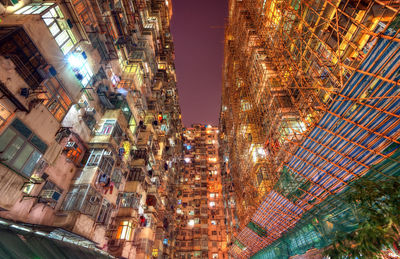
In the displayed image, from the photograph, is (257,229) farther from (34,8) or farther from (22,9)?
(22,9)

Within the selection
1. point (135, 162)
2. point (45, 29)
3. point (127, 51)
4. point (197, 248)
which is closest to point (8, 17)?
point (45, 29)

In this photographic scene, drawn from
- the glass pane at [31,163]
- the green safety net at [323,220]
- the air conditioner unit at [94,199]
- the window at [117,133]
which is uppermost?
the window at [117,133]

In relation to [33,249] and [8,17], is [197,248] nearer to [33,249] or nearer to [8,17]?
[33,249]

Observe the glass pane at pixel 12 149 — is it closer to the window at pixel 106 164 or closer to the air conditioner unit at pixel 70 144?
the air conditioner unit at pixel 70 144

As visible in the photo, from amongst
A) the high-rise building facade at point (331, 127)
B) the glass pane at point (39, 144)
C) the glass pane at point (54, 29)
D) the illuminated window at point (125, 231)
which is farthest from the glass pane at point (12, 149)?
the high-rise building facade at point (331, 127)

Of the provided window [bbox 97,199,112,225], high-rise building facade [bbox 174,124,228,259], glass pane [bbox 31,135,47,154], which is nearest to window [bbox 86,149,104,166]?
window [bbox 97,199,112,225]

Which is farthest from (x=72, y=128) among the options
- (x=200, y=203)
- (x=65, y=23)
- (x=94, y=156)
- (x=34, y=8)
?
(x=200, y=203)

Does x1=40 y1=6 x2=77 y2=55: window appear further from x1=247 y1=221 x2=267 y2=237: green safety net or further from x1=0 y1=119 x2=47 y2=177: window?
x1=247 y1=221 x2=267 y2=237: green safety net
